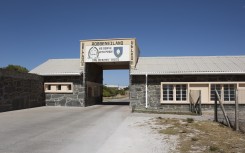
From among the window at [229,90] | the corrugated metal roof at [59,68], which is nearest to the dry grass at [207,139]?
the window at [229,90]

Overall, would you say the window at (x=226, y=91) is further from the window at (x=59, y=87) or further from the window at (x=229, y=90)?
the window at (x=59, y=87)

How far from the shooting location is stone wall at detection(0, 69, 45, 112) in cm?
1909

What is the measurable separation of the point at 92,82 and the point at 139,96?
6.84m

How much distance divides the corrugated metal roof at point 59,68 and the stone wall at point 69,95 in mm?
558

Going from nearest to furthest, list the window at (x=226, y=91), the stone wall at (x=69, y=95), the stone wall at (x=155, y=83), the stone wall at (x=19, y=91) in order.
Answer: the stone wall at (x=19, y=91)
the window at (x=226, y=91)
the stone wall at (x=155, y=83)
the stone wall at (x=69, y=95)

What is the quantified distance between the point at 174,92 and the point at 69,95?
9.11m

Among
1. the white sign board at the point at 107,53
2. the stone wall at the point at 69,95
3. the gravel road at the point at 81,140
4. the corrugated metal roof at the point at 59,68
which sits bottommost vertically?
the gravel road at the point at 81,140

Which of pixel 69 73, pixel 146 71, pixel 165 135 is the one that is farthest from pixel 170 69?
pixel 165 135

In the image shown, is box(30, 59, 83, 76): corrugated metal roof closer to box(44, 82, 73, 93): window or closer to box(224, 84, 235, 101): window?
box(44, 82, 73, 93): window

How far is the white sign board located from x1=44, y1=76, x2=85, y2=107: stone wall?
2.09 meters

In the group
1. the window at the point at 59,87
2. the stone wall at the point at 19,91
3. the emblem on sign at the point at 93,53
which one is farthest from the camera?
the window at the point at 59,87

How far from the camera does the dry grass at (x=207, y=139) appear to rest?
818 centimetres

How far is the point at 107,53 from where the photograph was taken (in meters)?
24.9

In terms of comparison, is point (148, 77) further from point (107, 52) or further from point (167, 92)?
point (107, 52)
